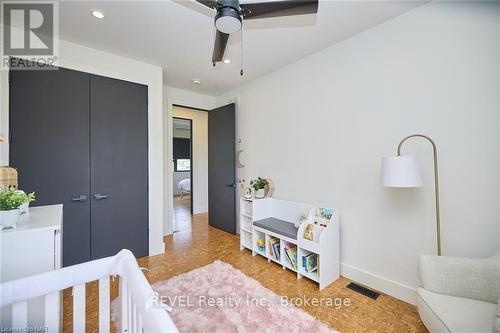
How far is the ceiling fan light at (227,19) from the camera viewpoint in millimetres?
1293

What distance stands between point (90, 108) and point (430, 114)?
11.5ft

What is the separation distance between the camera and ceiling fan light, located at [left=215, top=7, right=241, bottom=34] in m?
1.29

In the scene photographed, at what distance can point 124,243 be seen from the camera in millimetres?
2809

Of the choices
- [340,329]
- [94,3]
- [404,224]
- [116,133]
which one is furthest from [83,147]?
[404,224]

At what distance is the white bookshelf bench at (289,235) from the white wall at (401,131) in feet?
0.53

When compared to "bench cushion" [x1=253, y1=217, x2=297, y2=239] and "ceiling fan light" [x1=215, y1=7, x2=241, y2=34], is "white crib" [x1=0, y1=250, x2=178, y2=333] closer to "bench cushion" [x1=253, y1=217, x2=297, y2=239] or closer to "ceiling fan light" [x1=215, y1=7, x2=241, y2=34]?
"ceiling fan light" [x1=215, y1=7, x2=241, y2=34]

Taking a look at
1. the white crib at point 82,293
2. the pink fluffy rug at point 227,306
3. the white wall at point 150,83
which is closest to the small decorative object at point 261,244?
the pink fluffy rug at point 227,306

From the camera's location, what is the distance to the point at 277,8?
1.38m

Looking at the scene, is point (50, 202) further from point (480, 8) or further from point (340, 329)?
point (480, 8)

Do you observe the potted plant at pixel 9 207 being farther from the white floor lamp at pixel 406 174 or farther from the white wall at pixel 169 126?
the white wall at pixel 169 126

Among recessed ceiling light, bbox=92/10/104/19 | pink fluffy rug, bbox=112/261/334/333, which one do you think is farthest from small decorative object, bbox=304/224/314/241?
recessed ceiling light, bbox=92/10/104/19

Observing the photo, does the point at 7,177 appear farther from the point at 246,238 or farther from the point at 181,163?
the point at 181,163

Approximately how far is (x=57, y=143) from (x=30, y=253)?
1689mm

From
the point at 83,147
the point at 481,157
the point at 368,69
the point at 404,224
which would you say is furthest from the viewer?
the point at 83,147
